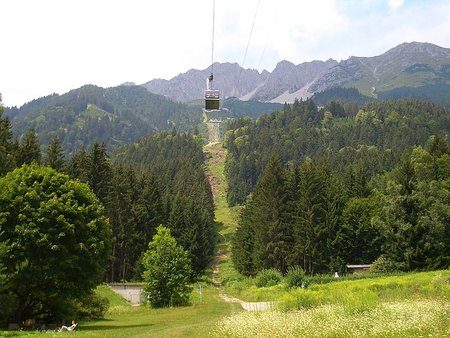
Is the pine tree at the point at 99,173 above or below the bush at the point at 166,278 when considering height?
above

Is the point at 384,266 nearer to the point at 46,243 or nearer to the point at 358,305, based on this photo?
the point at 358,305

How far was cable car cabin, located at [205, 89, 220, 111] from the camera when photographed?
99.9ft

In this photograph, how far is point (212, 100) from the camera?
30594mm

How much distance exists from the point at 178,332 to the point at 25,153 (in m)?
43.0

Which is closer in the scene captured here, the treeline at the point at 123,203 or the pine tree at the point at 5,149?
the pine tree at the point at 5,149

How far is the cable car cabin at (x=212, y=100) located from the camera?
3045cm

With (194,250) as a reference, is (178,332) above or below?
above

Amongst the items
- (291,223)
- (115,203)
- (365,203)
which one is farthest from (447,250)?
(115,203)

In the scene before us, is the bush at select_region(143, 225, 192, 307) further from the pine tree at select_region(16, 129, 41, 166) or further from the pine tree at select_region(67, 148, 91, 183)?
the pine tree at select_region(16, 129, 41, 166)

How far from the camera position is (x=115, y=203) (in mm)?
72500

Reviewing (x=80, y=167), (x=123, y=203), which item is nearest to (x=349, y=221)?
(x=123, y=203)

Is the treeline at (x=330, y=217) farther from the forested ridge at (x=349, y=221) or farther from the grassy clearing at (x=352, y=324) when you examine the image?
the grassy clearing at (x=352, y=324)

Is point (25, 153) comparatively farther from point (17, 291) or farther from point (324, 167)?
point (324, 167)

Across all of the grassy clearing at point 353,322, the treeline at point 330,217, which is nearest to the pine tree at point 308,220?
the treeline at point 330,217
